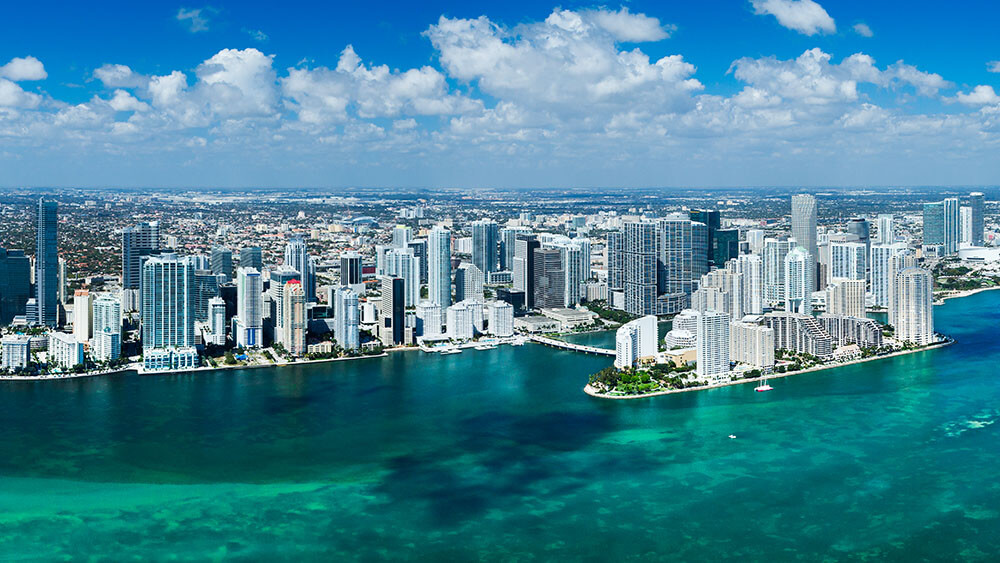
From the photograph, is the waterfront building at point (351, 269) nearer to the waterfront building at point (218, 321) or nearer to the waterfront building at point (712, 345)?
the waterfront building at point (218, 321)

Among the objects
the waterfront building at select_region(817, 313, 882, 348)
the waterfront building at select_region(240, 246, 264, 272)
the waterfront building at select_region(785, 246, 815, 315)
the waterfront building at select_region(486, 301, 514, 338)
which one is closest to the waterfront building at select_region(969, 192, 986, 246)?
the waterfront building at select_region(785, 246, 815, 315)

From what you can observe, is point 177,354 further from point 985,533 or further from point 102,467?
point 985,533

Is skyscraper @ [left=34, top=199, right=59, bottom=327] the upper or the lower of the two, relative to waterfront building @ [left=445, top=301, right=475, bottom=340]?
upper

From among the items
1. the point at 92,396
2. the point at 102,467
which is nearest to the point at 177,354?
A: the point at 92,396

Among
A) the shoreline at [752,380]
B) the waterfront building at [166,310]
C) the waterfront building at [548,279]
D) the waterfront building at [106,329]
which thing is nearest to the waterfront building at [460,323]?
the waterfront building at [548,279]

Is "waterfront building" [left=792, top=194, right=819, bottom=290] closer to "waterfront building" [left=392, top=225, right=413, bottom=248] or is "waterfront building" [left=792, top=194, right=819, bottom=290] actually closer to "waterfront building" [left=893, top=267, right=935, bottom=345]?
"waterfront building" [left=893, top=267, right=935, bottom=345]

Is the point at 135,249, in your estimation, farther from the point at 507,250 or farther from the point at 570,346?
the point at 507,250
